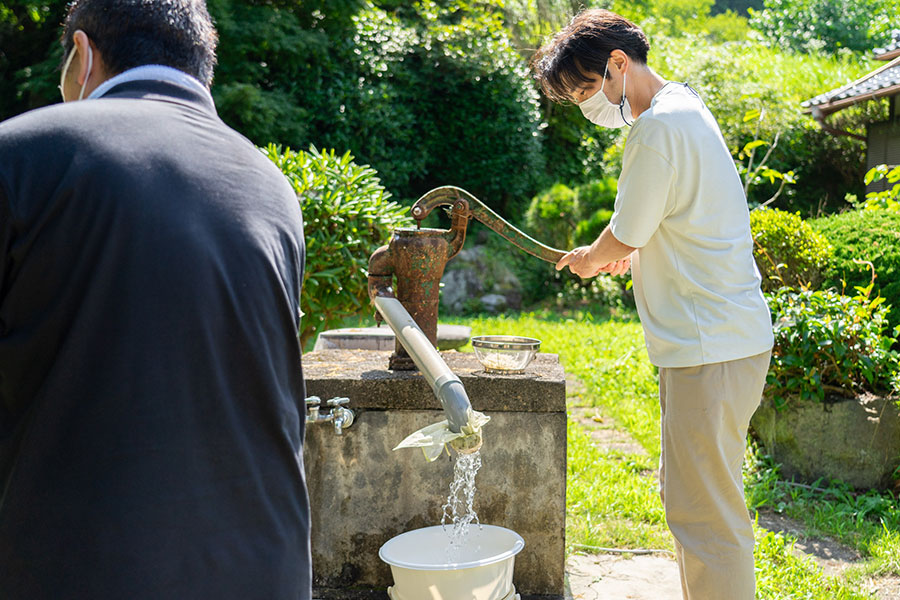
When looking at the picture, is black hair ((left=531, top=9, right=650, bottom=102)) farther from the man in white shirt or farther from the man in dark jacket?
the man in dark jacket

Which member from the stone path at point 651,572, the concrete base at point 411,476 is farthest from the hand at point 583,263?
the stone path at point 651,572

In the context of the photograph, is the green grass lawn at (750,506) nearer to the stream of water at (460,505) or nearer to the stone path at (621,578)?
the stone path at (621,578)

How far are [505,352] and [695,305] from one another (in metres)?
0.63

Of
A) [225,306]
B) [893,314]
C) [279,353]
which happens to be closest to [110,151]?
[225,306]

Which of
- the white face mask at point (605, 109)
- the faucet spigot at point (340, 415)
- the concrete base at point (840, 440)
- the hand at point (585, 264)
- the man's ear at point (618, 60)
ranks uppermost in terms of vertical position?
the man's ear at point (618, 60)

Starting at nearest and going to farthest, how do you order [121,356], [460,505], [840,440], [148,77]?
[121,356] < [148,77] < [460,505] < [840,440]

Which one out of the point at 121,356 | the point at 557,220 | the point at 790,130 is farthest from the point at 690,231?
the point at 790,130

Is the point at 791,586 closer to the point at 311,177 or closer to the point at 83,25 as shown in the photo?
the point at 83,25

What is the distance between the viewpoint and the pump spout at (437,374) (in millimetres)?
1732

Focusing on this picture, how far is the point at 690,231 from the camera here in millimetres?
2344

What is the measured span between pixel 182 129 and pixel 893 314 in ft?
15.3

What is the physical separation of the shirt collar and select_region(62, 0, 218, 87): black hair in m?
0.02

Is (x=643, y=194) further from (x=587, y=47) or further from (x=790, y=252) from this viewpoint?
(x=790, y=252)

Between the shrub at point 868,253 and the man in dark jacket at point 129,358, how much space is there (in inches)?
177
